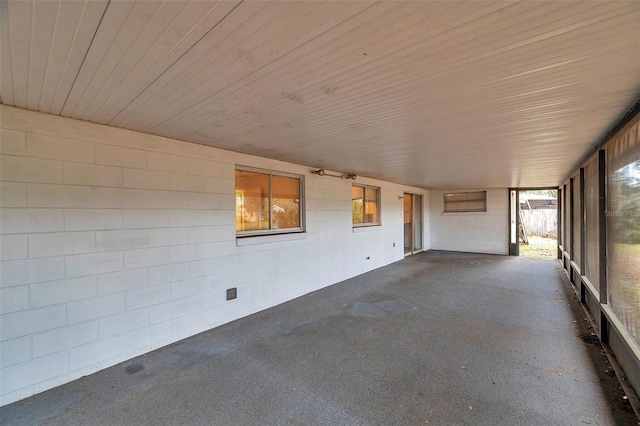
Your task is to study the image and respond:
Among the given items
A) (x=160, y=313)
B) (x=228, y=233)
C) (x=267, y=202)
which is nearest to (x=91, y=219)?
(x=160, y=313)

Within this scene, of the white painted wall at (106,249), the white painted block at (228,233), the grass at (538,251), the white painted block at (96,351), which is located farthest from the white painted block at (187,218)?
the grass at (538,251)

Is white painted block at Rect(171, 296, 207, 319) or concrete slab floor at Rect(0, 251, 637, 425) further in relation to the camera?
white painted block at Rect(171, 296, 207, 319)

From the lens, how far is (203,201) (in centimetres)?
342

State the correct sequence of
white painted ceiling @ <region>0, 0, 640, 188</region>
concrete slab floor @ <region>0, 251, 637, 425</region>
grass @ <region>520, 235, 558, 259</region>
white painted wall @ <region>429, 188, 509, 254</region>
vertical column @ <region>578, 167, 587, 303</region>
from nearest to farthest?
white painted ceiling @ <region>0, 0, 640, 188</region>, concrete slab floor @ <region>0, 251, 637, 425</region>, vertical column @ <region>578, 167, 587, 303</region>, grass @ <region>520, 235, 558, 259</region>, white painted wall @ <region>429, 188, 509, 254</region>

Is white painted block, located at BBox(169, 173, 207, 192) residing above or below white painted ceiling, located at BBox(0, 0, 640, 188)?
below

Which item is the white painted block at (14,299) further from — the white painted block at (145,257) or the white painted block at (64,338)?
the white painted block at (145,257)

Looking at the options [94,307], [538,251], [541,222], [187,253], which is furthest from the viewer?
[541,222]

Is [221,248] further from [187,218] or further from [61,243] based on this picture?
[61,243]

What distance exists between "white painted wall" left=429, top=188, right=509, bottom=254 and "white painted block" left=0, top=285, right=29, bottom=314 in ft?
34.6

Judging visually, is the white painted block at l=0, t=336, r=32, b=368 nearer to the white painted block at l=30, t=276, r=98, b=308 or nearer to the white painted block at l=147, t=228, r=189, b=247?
the white painted block at l=30, t=276, r=98, b=308

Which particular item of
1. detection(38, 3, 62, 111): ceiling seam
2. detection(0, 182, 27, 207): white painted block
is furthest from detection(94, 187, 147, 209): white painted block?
detection(38, 3, 62, 111): ceiling seam

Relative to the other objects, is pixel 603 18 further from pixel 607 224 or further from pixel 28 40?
pixel 607 224

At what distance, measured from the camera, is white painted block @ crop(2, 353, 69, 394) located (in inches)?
84.0

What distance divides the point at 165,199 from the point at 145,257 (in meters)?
0.66
